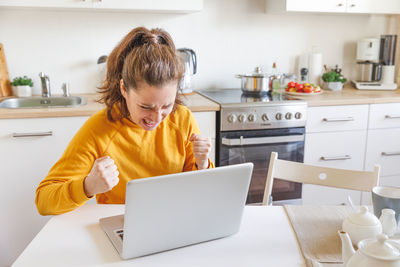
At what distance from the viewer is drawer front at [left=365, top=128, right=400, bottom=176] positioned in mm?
2689

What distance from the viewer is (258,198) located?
2578 mm

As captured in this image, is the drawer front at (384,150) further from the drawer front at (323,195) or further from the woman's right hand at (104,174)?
the woman's right hand at (104,174)

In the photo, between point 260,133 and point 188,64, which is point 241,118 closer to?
point 260,133

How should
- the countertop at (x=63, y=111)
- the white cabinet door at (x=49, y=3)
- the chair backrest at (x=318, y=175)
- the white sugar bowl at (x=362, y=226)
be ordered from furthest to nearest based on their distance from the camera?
the white cabinet door at (x=49, y=3) → the countertop at (x=63, y=111) → the chair backrest at (x=318, y=175) → the white sugar bowl at (x=362, y=226)

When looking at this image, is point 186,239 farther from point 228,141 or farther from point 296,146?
point 296,146

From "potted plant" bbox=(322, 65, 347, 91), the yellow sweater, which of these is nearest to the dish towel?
the yellow sweater

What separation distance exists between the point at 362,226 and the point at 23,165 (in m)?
1.79

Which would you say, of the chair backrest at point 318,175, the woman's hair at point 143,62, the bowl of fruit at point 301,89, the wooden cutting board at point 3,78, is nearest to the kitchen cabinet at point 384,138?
the bowl of fruit at point 301,89

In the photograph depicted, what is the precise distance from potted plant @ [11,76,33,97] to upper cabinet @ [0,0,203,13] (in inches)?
18.4

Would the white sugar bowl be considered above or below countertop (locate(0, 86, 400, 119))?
below

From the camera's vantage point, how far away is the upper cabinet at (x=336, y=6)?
2654 mm

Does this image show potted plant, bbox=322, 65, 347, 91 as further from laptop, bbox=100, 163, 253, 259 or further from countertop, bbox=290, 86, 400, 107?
laptop, bbox=100, 163, 253, 259

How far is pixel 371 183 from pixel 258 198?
3.82 feet

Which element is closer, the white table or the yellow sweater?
the white table
